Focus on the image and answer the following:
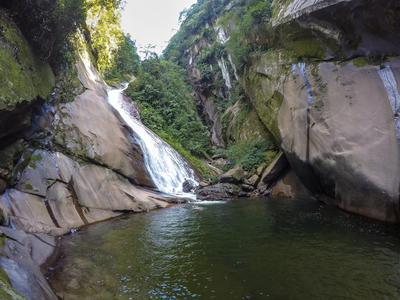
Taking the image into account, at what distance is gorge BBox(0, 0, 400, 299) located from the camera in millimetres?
4914

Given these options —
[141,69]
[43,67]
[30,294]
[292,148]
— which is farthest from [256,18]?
[30,294]

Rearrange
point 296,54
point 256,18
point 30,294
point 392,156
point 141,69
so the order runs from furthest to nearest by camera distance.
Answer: point 141,69 → point 256,18 → point 296,54 → point 392,156 → point 30,294

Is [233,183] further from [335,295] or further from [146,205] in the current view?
[335,295]

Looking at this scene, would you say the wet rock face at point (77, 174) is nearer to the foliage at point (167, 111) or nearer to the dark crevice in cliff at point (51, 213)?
the dark crevice in cliff at point (51, 213)

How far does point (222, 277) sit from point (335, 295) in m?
1.87

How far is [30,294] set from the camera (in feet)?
11.8

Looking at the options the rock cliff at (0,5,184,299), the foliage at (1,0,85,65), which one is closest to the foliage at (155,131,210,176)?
the rock cliff at (0,5,184,299)

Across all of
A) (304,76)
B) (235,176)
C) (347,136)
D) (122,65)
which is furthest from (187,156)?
(122,65)

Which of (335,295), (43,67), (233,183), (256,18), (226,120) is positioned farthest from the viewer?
(226,120)

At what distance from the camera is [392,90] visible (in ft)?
25.9

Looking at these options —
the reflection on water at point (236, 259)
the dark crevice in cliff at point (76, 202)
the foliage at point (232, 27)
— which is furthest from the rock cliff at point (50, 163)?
the foliage at point (232, 27)

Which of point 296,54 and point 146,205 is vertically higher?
point 296,54

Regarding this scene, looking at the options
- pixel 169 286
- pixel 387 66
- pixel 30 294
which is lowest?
pixel 169 286

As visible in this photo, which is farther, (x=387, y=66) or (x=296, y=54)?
(x=296, y=54)
